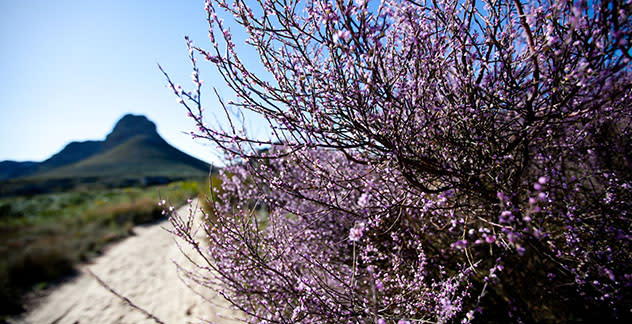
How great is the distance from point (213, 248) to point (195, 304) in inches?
141

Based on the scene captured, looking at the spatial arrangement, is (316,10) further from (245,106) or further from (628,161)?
(628,161)

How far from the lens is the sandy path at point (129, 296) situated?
17.2 feet

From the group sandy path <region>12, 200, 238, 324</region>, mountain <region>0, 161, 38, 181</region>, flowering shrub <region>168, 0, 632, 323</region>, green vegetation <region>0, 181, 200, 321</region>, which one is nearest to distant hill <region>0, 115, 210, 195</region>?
mountain <region>0, 161, 38, 181</region>

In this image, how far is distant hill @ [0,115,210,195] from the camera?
45.0 metres

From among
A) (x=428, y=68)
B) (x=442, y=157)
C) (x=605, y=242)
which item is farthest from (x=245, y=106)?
(x=605, y=242)

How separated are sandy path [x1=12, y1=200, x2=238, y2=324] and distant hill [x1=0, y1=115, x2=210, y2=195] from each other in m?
46.2

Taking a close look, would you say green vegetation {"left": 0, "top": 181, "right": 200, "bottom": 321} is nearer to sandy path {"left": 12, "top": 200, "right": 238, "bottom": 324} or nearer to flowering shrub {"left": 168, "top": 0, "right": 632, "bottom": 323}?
sandy path {"left": 12, "top": 200, "right": 238, "bottom": 324}

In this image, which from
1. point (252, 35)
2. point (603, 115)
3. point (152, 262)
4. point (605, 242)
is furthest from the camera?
point (152, 262)

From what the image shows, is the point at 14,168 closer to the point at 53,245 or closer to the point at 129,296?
the point at 53,245

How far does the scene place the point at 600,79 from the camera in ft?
4.16

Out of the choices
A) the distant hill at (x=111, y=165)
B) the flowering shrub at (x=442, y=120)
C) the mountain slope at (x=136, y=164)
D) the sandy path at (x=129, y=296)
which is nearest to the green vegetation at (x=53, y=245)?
the sandy path at (x=129, y=296)

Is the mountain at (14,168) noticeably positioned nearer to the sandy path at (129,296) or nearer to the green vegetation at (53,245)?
the green vegetation at (53,245)

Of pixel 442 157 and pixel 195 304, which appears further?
pixel 195 304

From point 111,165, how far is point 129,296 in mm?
74682
